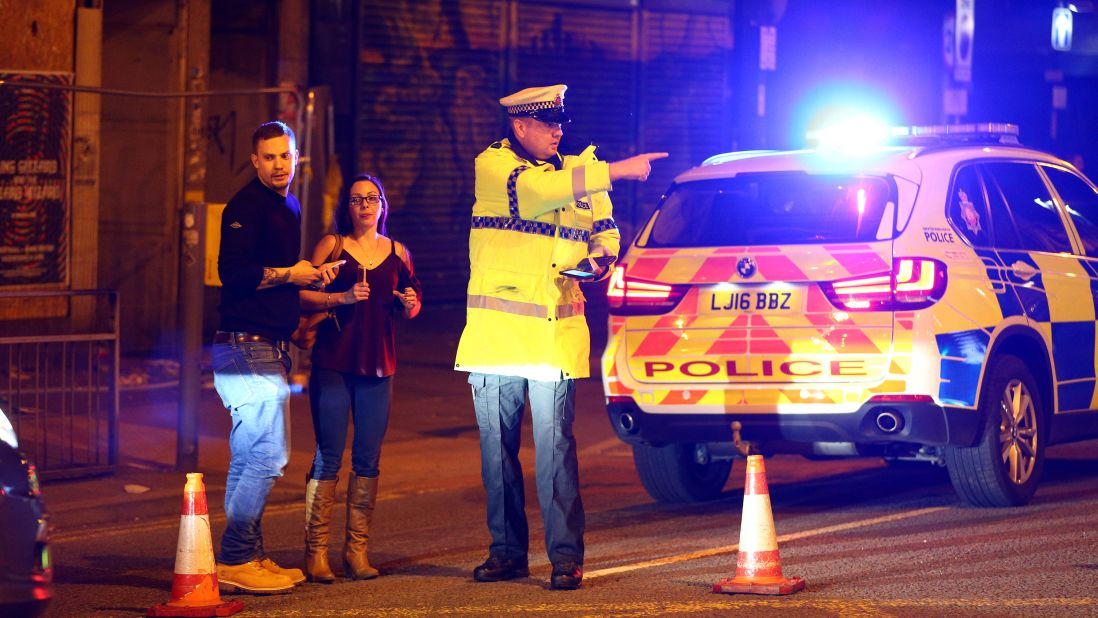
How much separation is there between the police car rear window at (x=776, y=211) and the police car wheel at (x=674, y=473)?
3.62 ft

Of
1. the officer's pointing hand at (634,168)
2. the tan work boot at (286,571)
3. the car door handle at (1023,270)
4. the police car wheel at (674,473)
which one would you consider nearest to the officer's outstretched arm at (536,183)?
the officer's pointing hand at (634,168)

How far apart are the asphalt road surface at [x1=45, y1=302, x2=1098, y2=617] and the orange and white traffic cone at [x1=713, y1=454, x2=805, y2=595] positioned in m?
0.08

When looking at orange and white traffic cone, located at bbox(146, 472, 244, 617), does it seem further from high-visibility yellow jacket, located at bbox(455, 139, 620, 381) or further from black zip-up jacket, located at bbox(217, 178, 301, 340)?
high-visibility yellow jacket, located at bbox(455, 139, 620, 381)

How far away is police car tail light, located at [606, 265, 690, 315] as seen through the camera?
8.98 metres

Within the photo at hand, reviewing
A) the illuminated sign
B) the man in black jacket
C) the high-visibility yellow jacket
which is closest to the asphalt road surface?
the man in black jacket

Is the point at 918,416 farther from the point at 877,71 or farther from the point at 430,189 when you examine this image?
the point at 877,71

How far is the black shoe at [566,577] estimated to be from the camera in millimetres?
7312

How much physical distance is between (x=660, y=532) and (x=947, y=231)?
75.9 inches

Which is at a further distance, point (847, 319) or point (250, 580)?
point (847, 319)

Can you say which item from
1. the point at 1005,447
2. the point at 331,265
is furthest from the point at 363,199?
the point at 1005,447

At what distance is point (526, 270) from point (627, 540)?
5.78ft

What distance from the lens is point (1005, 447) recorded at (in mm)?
9094

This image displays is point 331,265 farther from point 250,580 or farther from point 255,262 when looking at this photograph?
point 250,580

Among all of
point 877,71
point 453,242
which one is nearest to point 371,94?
point 453,242
